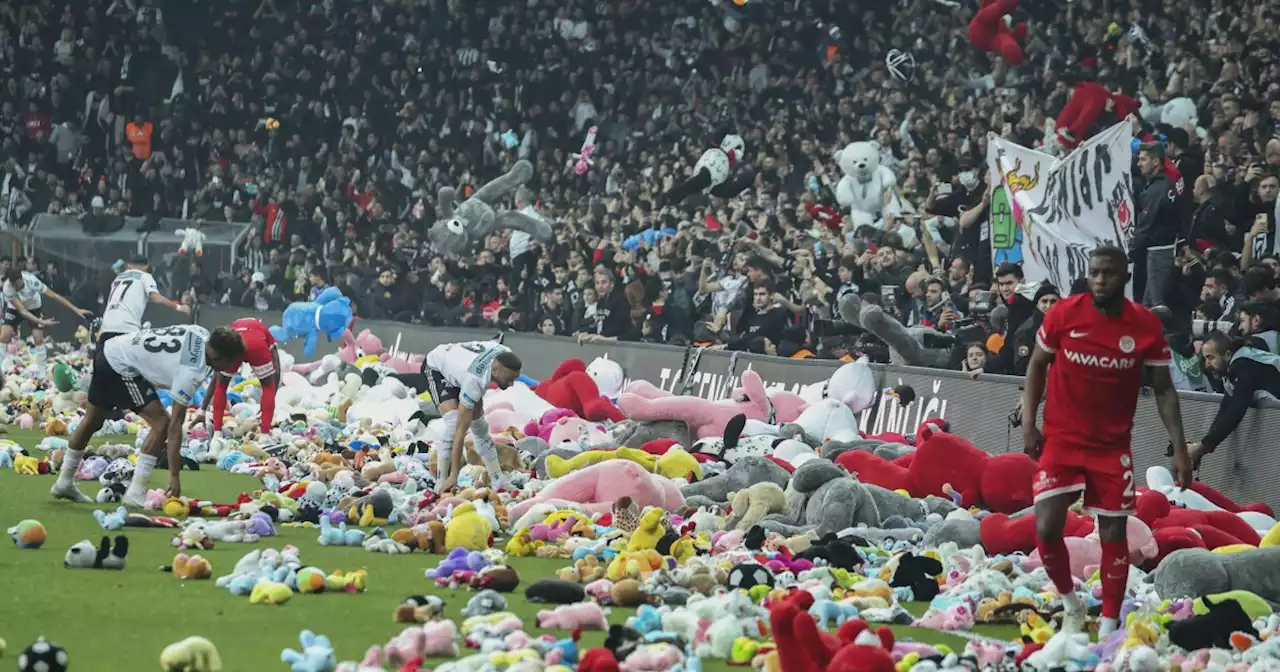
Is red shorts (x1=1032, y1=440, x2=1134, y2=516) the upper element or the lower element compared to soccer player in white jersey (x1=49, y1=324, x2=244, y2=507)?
upper

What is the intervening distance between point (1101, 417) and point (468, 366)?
5.28 metres

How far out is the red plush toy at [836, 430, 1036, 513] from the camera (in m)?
9.62

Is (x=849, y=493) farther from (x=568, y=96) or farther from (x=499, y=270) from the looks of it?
(x=568, y=96)

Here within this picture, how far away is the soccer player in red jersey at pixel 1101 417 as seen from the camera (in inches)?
256

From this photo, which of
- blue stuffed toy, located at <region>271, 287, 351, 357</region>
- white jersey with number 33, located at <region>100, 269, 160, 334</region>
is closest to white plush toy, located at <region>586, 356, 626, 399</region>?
blue stuffed toy, located at <region>271, 287, 351, 357</region>

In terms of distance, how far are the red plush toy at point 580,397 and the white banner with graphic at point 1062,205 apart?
12.0 ft

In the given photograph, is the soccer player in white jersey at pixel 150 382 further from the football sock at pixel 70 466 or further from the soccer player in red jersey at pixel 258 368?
the soccer player in red jersey at pixel 258 368

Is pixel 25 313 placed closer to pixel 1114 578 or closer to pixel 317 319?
pixel 317 319

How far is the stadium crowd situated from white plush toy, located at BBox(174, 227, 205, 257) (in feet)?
1.32

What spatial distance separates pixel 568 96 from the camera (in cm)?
2892

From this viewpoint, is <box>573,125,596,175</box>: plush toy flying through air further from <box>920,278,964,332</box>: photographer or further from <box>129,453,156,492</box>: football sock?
<box>129,453,156,492</box>: football sock

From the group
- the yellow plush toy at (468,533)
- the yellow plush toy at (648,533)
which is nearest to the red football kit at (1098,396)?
the yellow plush toy at (648,533)

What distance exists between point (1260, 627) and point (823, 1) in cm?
2045

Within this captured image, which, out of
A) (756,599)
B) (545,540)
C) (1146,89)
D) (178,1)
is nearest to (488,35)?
(178,1)
